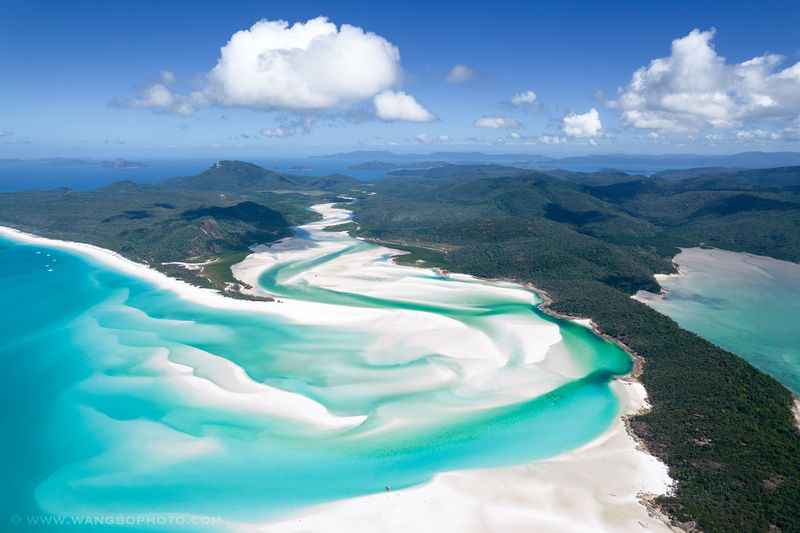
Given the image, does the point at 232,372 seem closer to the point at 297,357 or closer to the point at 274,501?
the point at 297,357

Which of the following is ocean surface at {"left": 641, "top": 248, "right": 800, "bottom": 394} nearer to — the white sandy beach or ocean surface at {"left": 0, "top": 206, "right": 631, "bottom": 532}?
ocean surface at {"left": 0, "top": 206, "right": 631, "bottom": 532}

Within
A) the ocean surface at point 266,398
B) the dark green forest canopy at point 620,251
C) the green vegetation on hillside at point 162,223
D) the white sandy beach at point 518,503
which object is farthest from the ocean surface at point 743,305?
the green vegetation on hillside at point 162,223

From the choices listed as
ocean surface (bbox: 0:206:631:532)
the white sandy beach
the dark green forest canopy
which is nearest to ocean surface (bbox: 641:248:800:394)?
the dark green forest canopy

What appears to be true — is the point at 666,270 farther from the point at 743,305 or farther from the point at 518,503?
the point at 518,503

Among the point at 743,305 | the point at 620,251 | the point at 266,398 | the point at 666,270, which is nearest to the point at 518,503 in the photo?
the point at 266,398

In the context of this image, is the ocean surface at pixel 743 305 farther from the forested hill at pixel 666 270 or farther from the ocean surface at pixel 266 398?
the ocean surface at pixel 266 398

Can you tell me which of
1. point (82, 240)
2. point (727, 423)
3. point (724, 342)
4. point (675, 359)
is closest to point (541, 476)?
point (727, 423)
